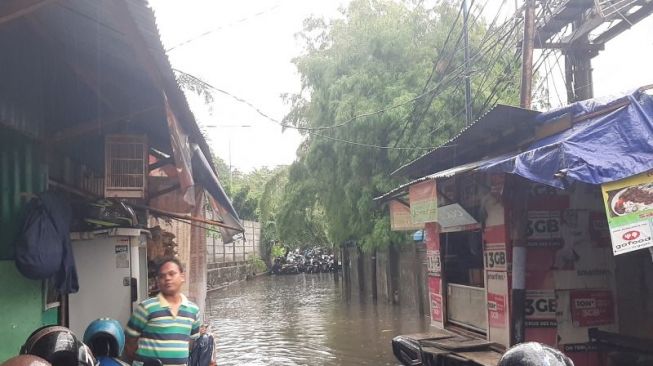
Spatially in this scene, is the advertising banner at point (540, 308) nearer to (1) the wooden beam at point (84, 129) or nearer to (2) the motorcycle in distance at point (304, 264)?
(1) the wooden beam at point (84, 129)

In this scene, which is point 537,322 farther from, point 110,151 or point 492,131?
point 110,151

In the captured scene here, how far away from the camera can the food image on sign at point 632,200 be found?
5172mm

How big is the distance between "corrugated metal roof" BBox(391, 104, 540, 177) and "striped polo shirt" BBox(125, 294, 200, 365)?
16.3 feet

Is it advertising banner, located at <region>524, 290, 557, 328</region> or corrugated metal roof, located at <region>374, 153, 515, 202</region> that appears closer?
corrugated metal roof, located at <region>374, 153, 515, 202</region>

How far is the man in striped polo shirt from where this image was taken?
12.8 ft

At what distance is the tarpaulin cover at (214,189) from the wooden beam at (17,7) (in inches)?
109

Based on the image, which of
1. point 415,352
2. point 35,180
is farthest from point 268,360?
point 35,180

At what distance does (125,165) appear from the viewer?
6117 millimetres

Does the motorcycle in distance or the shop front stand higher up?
the shop front

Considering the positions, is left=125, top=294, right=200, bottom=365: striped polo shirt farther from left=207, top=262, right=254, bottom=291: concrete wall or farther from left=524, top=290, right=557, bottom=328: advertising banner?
left=207, top=262, right=254, bottom=291: concrete wall

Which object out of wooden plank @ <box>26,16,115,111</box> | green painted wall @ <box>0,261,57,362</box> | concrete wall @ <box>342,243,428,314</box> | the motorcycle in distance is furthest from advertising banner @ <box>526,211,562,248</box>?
the motorcycle in distance

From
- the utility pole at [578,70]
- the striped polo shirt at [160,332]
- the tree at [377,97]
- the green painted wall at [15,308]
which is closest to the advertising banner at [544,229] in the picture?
the utility pole at [578,70]

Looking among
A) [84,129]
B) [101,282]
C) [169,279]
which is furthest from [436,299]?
[169,279]

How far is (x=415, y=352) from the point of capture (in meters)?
8.62
